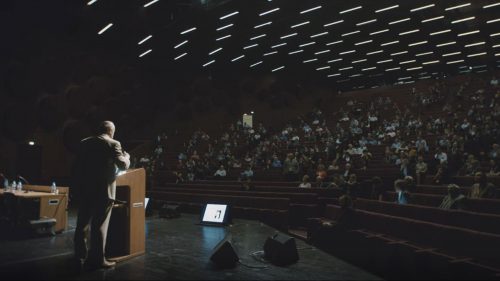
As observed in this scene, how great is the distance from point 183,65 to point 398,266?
16115mm

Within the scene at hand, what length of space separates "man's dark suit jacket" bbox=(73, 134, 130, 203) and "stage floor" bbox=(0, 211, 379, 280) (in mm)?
722

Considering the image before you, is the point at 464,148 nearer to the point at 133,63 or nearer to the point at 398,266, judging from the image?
the point at 398,266

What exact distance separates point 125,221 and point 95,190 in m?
0.76

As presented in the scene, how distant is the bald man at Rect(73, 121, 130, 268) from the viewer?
360 centimetres

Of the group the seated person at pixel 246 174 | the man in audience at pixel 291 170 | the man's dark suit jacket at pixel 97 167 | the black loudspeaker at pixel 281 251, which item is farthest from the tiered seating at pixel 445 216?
the seated person at pixel 246 174

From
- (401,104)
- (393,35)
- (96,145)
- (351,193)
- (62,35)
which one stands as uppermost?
(393,35)

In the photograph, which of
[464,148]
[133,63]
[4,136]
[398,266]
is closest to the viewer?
[398,266]

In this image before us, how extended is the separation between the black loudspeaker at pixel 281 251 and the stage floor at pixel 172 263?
0.24 ft

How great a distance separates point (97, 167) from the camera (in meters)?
3.65

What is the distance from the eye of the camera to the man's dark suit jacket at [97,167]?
11.8 ft

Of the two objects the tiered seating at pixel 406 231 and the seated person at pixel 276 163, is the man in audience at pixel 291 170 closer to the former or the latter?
the seated person at pixel 276 163

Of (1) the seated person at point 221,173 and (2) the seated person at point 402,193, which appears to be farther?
(1) the seated person at point 221,173

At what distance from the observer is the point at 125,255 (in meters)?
4.22

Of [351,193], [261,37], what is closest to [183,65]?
[261,37]
